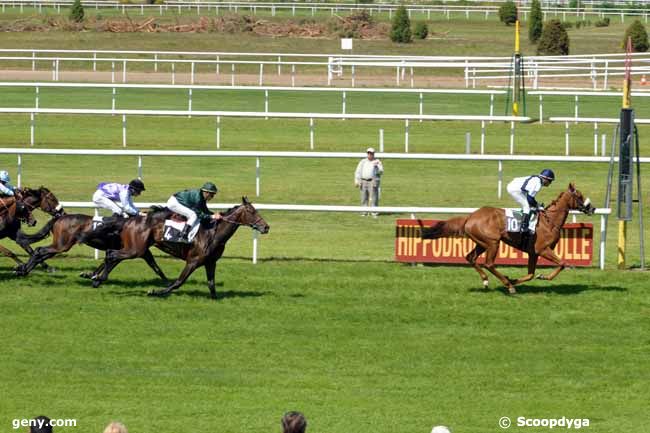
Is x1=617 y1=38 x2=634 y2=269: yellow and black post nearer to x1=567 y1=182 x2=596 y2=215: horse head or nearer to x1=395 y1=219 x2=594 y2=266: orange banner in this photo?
x1=395 y1=219 x2=594 y2=266: orange banner

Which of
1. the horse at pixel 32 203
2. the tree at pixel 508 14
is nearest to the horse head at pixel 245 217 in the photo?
the horse at pixel 32 203

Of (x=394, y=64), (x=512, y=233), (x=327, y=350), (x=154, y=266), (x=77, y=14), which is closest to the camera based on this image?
(x=327, y=350)

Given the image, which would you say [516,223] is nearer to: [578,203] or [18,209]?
[578,203]

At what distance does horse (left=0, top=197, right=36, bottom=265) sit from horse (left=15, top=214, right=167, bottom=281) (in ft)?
1.40

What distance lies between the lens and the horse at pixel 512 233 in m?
15.2

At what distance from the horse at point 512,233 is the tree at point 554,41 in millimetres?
34260

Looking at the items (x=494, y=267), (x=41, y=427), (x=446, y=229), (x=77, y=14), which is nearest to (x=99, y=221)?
(x=446, y=229)

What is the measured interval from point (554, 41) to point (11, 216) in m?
35.7

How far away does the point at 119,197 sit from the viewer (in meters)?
15.7

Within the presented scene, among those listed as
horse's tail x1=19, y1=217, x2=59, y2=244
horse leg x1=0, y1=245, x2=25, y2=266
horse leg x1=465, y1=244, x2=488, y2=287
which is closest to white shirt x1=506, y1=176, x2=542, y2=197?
horse leg x1=465, y1=244, x2=488, y2=287

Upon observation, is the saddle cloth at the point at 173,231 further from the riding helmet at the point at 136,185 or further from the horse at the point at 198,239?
the riding helmet at the point at 136,185

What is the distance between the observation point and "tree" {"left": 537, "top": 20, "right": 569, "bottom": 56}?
48.7 m

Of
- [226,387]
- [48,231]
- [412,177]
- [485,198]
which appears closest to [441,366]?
[226,387]

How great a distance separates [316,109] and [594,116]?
735 centimetres
